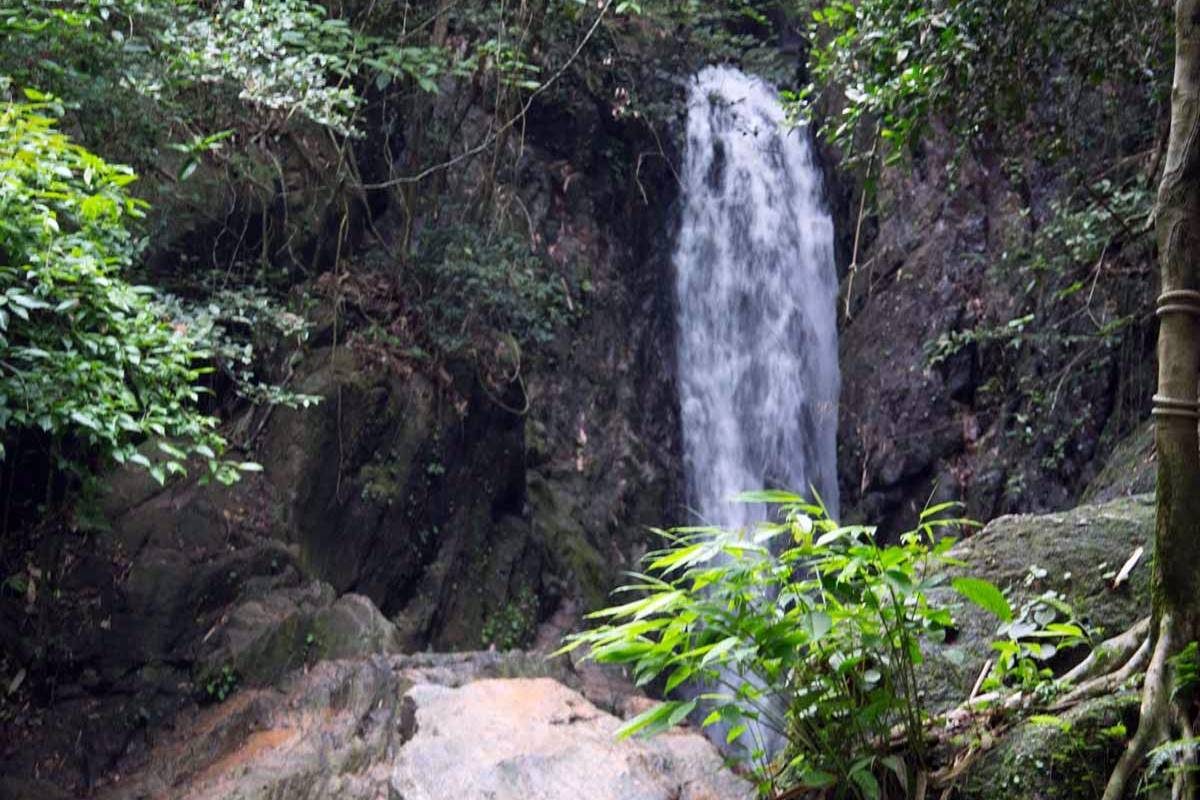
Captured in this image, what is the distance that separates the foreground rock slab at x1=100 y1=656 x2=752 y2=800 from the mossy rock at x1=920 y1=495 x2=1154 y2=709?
159 centimetres

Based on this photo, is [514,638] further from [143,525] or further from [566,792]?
[566,792]

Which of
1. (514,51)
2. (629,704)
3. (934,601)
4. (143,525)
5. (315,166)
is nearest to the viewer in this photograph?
(934,601)

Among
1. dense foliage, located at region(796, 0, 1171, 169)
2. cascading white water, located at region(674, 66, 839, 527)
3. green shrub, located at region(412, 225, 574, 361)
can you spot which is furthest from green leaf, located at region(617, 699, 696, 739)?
cascading white water, located at region(674, 66, 839, 527)

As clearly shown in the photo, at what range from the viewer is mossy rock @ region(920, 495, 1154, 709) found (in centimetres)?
254

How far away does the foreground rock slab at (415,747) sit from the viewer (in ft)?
14.3

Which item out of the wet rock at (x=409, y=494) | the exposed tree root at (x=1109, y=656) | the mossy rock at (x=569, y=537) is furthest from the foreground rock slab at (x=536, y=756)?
the mossy rock at (x=569, y=537)

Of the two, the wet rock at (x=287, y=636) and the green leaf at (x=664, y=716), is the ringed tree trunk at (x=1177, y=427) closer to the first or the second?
the green leaf at (x=664, y=716)

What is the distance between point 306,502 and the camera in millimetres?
8039

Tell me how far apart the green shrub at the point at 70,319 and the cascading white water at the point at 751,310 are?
8931mm

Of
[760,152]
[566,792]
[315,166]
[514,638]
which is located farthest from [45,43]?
[760,152]

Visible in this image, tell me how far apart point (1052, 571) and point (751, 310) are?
11126 millimetres

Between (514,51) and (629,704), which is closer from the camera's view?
(629,704)

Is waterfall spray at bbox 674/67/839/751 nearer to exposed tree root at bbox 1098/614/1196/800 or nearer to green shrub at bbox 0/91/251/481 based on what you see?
green shrub at bbox 0/91/251/481

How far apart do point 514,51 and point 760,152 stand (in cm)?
712
